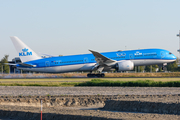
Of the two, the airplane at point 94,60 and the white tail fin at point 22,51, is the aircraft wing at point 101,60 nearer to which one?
the airplane at point 94,60

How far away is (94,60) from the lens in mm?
42594

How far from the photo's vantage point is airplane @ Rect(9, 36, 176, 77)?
135 ft

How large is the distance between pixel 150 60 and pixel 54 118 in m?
33.6

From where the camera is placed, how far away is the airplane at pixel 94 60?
41062mm

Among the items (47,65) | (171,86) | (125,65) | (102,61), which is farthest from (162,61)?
(47,65)

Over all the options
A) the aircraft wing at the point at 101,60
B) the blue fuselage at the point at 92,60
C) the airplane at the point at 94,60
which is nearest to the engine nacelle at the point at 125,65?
the airplane at the point at 94,60

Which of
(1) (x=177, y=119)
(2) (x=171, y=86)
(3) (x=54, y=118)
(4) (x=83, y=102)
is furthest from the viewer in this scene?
(2) (x=171, y=86)

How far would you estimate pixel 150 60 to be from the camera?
136 ft

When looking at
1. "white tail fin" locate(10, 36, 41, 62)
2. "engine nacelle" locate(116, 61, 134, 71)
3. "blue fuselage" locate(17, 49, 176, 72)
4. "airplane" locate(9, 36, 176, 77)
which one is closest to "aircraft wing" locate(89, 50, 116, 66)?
"airplane" locate(9, 36, 176, 77)

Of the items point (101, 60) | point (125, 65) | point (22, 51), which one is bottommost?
point (125, 65)

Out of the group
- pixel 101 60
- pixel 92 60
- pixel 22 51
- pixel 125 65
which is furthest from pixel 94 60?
pixel 22 51

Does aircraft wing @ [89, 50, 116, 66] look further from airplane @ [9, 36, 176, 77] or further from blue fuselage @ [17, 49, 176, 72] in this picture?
blue fuselage @ [17, 49, 176, 72]

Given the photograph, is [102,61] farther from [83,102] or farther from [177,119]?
[177,119]

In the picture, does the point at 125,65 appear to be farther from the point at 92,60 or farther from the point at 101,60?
the point at 92,60
